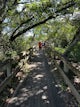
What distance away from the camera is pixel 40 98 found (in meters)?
7.23

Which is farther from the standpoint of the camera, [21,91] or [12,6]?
[12,6]

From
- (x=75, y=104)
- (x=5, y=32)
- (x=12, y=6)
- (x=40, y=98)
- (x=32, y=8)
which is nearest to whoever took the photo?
(x=75, y=104)

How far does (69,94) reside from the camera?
7672 millimetres

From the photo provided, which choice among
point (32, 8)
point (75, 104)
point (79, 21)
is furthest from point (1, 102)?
point (32, 8)

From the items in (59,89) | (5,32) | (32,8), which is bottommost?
(59,89)

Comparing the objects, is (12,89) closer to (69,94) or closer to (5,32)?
(69,94)

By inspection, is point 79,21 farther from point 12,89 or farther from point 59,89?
point 12,89

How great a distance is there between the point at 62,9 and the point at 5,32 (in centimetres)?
588

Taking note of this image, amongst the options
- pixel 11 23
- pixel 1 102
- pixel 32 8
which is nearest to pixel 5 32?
pixel 11 23

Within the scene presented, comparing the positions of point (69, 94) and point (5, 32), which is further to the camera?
point (5, 32)

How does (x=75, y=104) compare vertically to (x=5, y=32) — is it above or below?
below

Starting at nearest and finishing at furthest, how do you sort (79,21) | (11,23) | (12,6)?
(79,21) → (12,6) → (11,23)

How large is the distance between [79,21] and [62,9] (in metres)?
3.10

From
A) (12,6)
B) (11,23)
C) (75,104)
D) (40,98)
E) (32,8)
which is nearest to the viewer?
(75,104)
